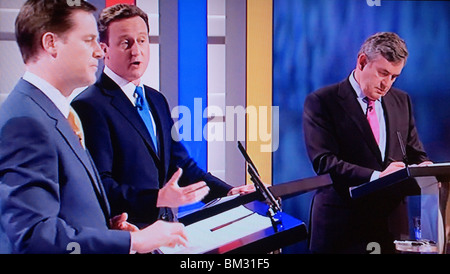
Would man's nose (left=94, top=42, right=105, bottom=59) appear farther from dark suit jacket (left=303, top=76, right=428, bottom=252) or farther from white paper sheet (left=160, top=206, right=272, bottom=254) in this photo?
dark suit jacket (left=303, top=76, right=428, bottom=252)

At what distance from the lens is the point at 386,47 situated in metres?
2.19

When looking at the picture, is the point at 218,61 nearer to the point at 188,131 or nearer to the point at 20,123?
the point at 188,131

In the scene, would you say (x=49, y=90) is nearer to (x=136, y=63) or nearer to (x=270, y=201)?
(x=136, y=63)

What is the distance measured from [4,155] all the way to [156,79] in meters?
0.76

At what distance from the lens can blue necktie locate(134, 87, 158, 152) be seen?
1964 millimetres

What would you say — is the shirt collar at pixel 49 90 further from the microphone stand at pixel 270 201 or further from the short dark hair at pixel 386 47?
the short dark hair at pixel 386 47

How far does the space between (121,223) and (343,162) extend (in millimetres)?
963

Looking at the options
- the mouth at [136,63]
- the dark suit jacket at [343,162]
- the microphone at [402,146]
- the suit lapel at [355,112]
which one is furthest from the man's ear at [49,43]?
the microphone at [402,146]

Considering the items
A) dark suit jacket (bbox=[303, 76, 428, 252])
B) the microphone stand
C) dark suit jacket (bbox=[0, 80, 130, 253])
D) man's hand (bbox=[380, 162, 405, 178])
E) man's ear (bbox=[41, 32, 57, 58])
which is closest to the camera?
dark suit jacket (bbox=[0, 80, 130, 253])

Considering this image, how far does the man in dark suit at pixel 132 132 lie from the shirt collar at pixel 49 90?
0.86ft

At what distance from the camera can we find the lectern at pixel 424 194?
1767mm

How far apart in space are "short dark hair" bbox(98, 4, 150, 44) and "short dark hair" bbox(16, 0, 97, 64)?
0.17 m

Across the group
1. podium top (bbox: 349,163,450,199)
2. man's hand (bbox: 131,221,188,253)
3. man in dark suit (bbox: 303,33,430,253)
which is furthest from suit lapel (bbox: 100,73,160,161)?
podium top (bbox: 349,163,450,199)

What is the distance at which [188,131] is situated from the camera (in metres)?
2.08
